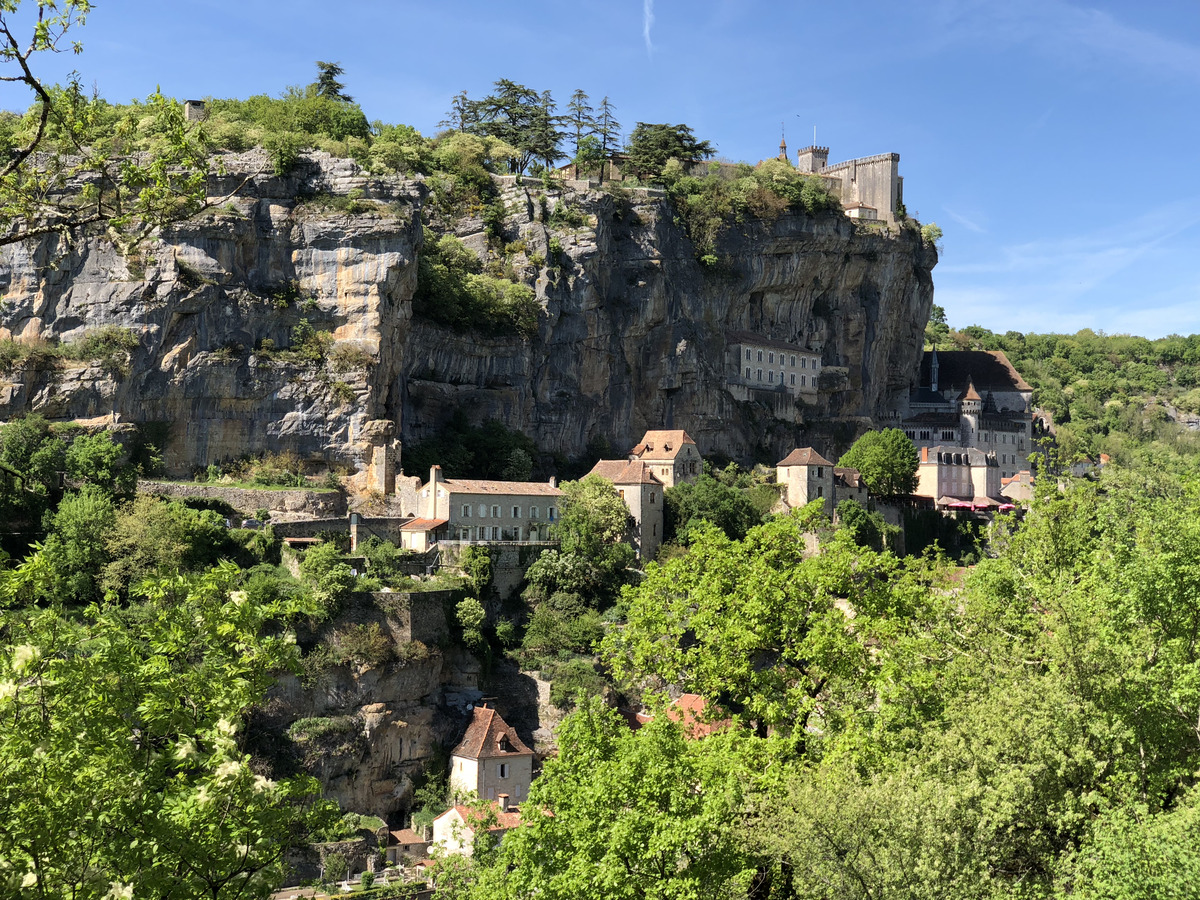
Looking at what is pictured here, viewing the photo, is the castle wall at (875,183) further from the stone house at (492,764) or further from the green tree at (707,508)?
the stone house at (492,764)

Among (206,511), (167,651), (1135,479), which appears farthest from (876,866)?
(206,511)

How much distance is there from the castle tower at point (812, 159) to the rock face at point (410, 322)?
12.9 meters

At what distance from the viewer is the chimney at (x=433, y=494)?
55219 millimetres

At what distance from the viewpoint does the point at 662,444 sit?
219 feet

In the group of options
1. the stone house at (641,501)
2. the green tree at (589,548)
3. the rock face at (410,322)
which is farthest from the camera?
the stone house at (641,501)

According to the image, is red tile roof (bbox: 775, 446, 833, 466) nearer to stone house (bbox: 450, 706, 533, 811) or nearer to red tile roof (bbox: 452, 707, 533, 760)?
red tile roof (bbox: 452, 707, 533, 760)

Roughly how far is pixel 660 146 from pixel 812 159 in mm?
18001

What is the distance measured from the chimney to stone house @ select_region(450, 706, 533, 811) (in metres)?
11.2

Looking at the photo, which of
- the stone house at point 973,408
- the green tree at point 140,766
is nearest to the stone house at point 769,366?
the stone house at point 973,408

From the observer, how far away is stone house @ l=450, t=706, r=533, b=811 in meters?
46.0

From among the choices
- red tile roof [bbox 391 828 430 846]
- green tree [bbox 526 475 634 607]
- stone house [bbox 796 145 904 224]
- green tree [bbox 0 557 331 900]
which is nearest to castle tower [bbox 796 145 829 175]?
stone house [bbox 796 145 904 224]

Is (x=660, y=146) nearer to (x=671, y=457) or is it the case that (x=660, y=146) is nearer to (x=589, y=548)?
(x=671, y=457)

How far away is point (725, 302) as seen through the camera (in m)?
79.1

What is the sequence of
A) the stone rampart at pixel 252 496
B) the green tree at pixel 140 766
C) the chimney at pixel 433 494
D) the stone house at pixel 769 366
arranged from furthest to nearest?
the stone house at pixel 769 366, the chimney at pixel 433 494, the stone rampart at pixel 252 496, the green tree at pixel 140 766
